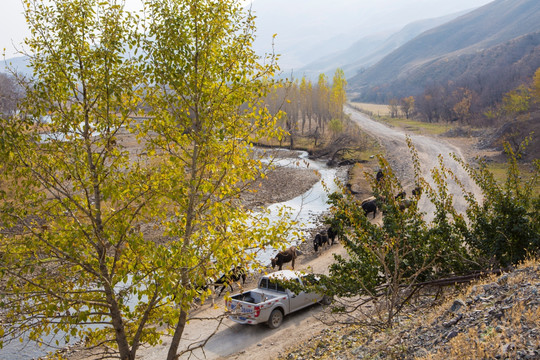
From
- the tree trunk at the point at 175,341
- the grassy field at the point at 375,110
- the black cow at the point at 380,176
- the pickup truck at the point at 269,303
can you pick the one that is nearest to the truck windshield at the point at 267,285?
the pickup truck at the point at 269,303

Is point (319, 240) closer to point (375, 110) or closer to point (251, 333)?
point (251, 333)

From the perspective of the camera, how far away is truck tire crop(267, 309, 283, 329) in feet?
48.7

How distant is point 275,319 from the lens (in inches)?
591

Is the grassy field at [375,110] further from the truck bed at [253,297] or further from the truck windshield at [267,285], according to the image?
the truck bed at [253,297]

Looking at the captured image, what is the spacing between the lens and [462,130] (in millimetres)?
63781

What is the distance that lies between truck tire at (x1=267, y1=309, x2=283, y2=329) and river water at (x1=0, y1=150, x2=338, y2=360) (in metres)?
2.61

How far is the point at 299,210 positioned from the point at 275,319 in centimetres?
824

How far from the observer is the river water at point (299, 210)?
12694 millimetres

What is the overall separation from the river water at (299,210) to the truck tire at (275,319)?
103 inches

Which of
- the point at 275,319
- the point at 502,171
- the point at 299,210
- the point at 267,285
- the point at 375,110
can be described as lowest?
the point at 502,171

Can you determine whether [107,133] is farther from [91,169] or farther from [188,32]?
[188,32]

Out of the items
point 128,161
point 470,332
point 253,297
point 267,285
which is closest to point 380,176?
point 267,285

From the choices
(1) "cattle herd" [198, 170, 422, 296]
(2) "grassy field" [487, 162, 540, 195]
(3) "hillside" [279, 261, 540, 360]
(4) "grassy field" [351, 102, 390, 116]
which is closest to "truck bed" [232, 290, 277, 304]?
(1) "cattle herd" [198, 170, 422, 296]

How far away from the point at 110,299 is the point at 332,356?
A: 235 inches
